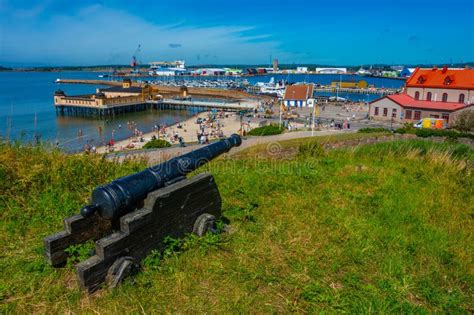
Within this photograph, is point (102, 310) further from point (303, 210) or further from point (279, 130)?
point (279, 130)

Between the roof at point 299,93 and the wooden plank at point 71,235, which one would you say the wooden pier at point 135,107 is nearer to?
the roof at point 299,93

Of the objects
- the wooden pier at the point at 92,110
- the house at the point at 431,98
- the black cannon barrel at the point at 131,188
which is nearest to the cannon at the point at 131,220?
the black cannon barrel at the point at 131,188

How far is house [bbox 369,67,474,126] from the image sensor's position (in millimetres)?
35250

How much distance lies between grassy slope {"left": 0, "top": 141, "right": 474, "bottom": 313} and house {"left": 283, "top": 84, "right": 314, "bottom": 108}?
133ft

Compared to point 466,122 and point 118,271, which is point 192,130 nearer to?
point 466,122

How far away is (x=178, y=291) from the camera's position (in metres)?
3.26

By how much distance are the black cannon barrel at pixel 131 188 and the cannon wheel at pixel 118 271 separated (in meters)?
0.45

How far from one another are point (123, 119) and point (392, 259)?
53772mm

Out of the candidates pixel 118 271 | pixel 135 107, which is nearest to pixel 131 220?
pixel 118 271

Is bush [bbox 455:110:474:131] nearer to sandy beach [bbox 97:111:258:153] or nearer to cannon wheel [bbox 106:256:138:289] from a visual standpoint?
sandy beach [bbox 97:111:258:153]

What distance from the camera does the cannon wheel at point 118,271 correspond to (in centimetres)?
324

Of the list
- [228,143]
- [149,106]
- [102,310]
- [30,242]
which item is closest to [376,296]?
[102,310]

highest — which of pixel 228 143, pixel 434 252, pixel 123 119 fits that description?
pixel 228 143

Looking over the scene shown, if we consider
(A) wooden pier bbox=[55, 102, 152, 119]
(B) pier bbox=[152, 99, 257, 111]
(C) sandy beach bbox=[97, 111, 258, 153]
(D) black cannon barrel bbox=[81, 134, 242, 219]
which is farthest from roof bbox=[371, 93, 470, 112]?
(A) wooden pier bbox=[55, 102, 152, 119]
